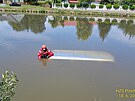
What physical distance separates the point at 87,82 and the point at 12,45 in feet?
33.0

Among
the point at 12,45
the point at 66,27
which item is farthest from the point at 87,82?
the point at 66,27

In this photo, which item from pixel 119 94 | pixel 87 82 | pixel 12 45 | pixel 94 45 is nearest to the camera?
pixel 119 94

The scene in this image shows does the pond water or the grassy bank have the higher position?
the grassy bank

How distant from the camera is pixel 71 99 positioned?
10.5 meters

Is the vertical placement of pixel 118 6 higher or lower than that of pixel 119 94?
higher

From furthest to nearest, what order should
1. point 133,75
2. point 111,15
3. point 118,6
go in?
point 118,6, point 111,15, point 133,75

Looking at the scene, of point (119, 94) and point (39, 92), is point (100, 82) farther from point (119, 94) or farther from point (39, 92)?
point (39, 92)
